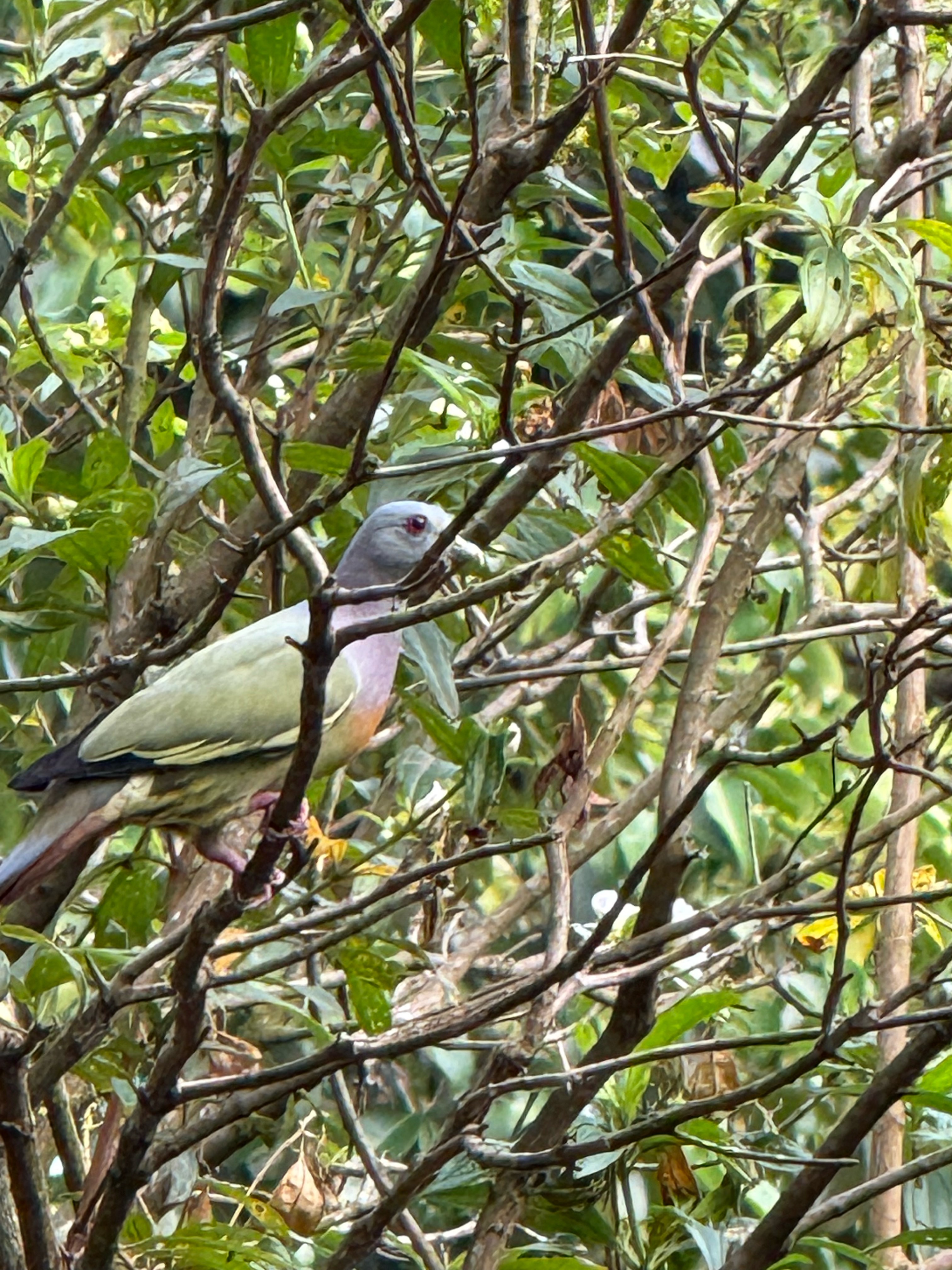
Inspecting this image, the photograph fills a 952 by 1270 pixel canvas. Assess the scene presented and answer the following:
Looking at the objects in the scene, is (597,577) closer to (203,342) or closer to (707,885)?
(707,885)

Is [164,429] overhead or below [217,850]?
overhead

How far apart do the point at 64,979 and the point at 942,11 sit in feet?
5.67

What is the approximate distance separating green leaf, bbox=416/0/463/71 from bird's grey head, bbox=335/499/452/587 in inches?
29.9

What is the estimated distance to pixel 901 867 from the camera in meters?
2.40

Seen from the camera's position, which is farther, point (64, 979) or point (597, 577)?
point (597, 577)

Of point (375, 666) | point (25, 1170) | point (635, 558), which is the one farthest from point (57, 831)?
point (635, 558)

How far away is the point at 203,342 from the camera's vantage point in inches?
65.1

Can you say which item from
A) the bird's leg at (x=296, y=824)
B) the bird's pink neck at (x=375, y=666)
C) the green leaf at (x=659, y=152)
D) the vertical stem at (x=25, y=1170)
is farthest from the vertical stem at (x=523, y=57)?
the vertical stem at (x=25, y=1170)

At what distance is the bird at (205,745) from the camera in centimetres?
263

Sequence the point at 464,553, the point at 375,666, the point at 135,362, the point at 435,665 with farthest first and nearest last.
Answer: the point at 135,362 < the point at 375,666 < the point at 464,553 < the point at 435,665

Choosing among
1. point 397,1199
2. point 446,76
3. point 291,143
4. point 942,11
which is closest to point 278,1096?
point 397,1199

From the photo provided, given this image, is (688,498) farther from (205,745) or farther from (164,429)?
(164,429)

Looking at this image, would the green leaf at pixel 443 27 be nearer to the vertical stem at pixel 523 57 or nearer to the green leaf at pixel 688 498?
the vertical stem at pixel 523 57

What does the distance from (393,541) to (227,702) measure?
435 mm
